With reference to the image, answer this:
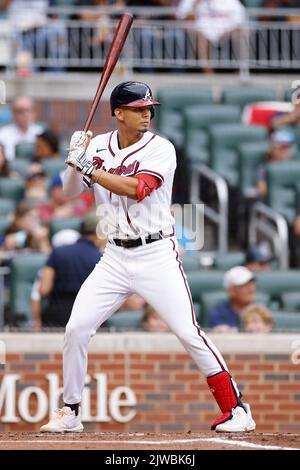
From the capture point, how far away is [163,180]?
21.2 ft

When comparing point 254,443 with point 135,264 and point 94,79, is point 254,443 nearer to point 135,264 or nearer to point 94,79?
point 135,264

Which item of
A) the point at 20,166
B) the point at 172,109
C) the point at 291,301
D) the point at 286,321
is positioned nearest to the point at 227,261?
the point at 291,301

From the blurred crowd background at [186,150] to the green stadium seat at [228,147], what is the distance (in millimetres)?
12

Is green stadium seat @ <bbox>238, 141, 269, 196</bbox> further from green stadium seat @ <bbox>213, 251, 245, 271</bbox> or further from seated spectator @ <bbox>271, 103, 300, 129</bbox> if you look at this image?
green stadium seat @ <bbox>213, 251, 245, 271</bbox>

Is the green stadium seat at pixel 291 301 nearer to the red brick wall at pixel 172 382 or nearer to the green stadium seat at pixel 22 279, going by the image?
the red brick wall at pixel 172 382

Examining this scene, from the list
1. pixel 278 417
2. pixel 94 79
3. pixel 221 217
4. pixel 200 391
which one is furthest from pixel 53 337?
pixel 94 79

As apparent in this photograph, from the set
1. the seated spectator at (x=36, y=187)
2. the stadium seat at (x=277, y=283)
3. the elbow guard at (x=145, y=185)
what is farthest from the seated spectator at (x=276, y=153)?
the elbow guard at (x=145, y=185)

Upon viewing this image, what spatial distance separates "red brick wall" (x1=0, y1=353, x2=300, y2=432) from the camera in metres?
8.91

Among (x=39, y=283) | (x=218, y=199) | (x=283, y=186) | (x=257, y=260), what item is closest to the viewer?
(x=39, y=283)

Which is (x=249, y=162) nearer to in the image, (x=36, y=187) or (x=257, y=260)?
(x=257, y=260)

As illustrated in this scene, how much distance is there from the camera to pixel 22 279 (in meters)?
9.70

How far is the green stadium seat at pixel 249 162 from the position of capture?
37.3 feet

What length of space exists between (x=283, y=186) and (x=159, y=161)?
4818 millimetres

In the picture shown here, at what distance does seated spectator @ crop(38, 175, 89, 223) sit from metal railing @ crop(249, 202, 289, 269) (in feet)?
4.68
